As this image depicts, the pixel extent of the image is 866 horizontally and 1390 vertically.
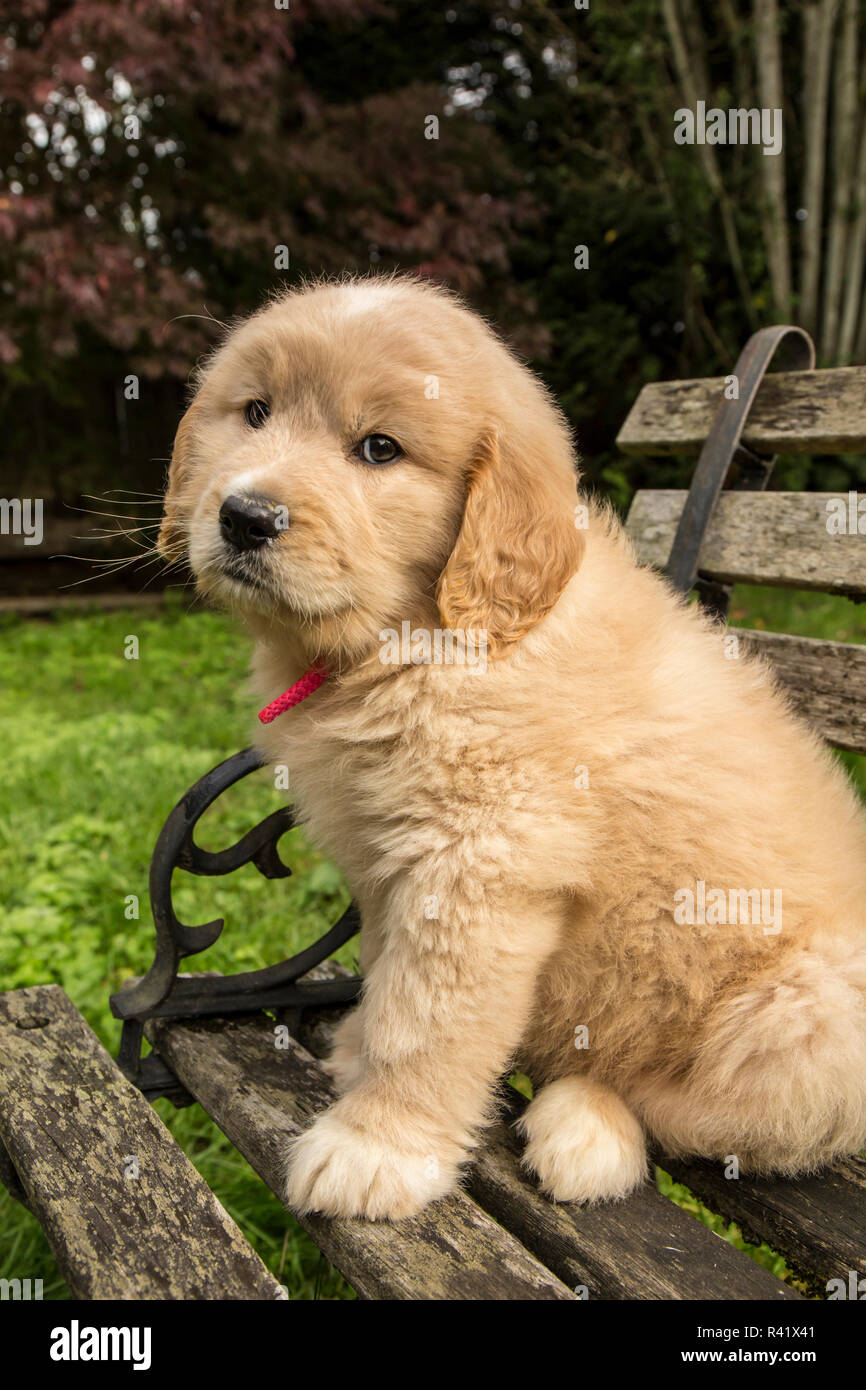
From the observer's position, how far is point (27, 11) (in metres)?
6.07

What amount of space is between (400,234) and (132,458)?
394 cm

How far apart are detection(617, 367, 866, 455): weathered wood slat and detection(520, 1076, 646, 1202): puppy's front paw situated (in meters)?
1.50

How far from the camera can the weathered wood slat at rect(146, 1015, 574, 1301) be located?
1423 mm

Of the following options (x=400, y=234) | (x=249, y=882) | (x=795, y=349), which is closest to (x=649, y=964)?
(x=795, y=349)

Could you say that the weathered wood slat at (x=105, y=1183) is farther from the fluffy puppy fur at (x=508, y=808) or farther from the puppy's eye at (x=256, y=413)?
the puppy's eye at (x=256, y=413)

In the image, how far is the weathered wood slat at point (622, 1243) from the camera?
145cm

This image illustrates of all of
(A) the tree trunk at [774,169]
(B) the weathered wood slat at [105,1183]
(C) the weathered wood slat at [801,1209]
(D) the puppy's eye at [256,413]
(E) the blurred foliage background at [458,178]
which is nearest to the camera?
(B) the weathered wood slat at [105,1183]

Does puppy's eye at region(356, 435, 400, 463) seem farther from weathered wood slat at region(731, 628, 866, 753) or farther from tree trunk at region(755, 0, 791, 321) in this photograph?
tree trunk at region(755, 0, 791, 321)

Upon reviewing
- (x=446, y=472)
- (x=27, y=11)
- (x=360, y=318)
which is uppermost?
(x=27, y=11)

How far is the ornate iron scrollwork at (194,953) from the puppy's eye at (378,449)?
0.69 meters

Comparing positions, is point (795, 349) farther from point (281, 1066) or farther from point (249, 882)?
point (249, 882)

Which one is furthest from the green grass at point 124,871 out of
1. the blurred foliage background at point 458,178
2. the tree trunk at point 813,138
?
the tree trunk at point 813,138

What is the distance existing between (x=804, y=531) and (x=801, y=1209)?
4.64 ft

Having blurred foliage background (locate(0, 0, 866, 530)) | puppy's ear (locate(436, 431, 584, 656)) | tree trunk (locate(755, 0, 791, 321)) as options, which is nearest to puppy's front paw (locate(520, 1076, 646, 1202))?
puppy's ear (locate(436, 431, 584, 656))
